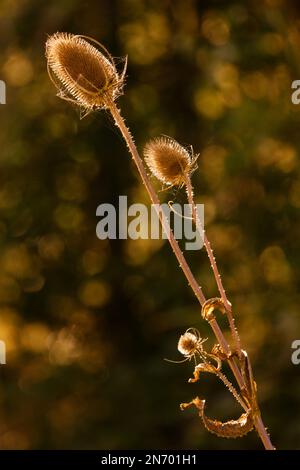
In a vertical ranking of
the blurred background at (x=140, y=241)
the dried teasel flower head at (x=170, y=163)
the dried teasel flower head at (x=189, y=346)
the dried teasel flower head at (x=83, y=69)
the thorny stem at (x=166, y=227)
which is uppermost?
the blurred background at (x=140, y=241)

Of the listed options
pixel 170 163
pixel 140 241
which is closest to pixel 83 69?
pixel 170 163

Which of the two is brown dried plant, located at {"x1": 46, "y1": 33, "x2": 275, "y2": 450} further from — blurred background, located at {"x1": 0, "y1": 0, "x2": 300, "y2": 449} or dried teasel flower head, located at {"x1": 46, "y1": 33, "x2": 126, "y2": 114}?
blurred background, located at {"x1": 0, "y1": 0, "x2": 300, "y2": 449}

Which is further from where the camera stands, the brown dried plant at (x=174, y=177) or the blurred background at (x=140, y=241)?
the blurred background at (x=140, y=241)

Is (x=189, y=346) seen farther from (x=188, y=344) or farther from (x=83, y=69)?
(x=83, y=69)

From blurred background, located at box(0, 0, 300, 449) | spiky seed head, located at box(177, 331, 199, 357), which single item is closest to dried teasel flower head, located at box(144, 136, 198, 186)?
spiky seed head, located at box(177, 331, 199, 357)

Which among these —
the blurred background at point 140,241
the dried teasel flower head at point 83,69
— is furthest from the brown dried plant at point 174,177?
the blurred background at point 140,241

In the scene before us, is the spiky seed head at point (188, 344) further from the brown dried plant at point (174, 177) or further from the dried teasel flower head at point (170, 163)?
the dried teasel flower head at point (170, 163)
